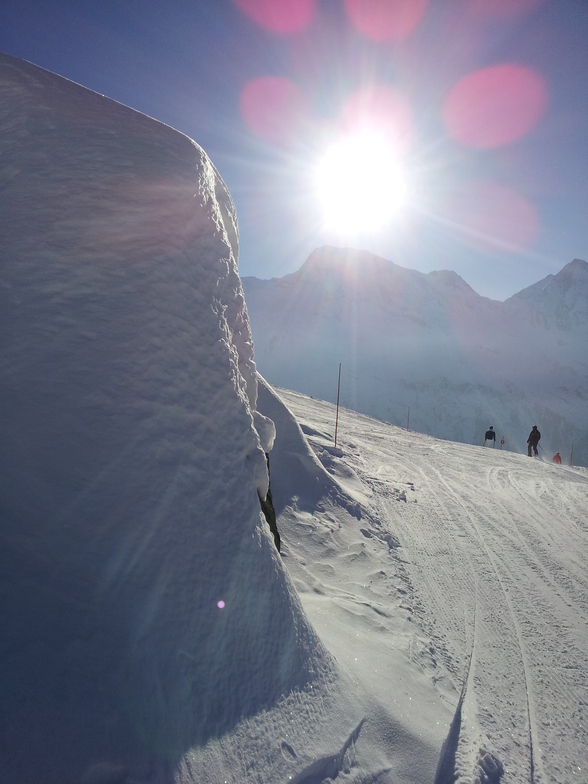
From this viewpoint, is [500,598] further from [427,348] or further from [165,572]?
[427,348]

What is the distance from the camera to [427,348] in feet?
365

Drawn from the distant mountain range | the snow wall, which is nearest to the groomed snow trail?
the snow wall

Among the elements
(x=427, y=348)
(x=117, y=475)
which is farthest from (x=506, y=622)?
(x=427, y=348)

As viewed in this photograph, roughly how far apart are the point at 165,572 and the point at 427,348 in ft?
382

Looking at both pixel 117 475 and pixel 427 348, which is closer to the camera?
pixel 117 475

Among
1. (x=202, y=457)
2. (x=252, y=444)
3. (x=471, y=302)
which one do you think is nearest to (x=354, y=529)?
(x=252, y=444)

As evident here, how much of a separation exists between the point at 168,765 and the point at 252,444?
2.02m

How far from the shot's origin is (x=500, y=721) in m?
3.20

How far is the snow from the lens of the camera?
2008 millimetres

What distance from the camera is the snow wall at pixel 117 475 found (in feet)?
6.34

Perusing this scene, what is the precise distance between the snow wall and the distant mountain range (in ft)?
210

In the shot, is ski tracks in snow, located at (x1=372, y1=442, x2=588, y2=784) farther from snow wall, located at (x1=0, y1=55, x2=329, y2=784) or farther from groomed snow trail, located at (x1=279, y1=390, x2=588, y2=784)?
snow wall, located at (x1=0, y1=55, x2=329, y2=784)

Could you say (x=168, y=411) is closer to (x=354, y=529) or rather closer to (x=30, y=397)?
(x=30, y=397)

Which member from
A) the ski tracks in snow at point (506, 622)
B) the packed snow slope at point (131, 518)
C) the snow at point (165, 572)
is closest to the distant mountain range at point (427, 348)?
the ski tracks in snow at point (506, 622)
